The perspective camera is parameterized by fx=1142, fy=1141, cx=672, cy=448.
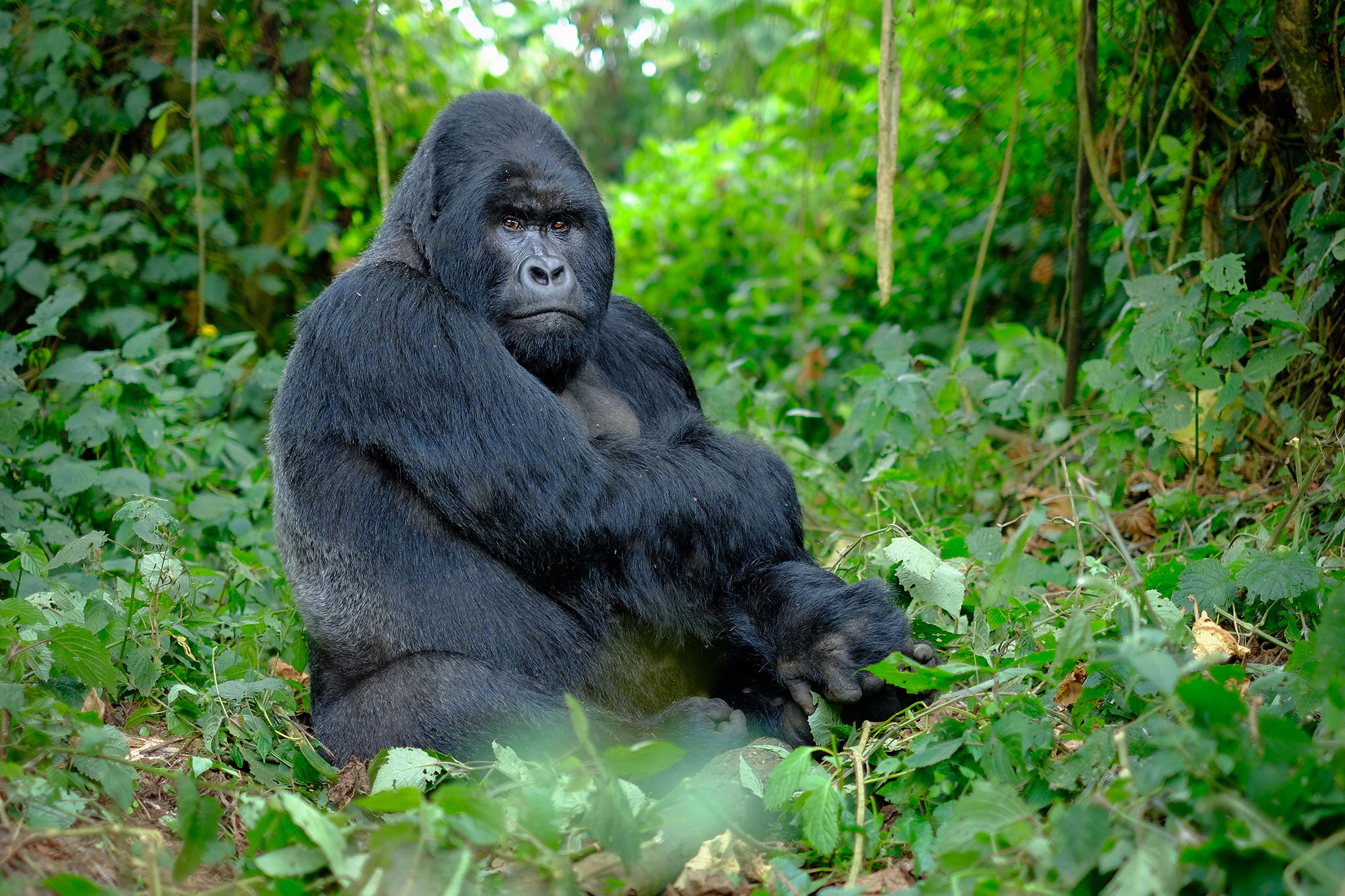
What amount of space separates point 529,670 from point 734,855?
807 mm

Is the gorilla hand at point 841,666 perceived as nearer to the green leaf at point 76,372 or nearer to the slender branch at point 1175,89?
the slender branch at point 1175,89

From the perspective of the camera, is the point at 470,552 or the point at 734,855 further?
the point at 470,552

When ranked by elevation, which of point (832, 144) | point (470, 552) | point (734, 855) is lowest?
point (734, 855)

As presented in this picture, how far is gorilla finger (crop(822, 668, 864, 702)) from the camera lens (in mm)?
2844

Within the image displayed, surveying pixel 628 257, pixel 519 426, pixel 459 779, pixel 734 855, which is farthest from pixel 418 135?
pixel 734 855

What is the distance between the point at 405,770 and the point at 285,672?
5.16 ft

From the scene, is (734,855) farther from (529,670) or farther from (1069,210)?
(1069,210)

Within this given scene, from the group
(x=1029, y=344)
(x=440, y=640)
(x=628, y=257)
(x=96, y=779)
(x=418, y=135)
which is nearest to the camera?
(x=96, y=779)

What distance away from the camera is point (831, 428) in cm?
684

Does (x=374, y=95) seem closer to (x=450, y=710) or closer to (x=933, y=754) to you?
(x=450, y=710)

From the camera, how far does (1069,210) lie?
20.5 feet

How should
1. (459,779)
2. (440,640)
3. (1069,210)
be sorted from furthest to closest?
(1069,210), (440,640), (459,779)

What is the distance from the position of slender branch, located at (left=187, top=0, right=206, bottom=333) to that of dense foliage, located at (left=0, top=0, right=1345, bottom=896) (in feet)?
0.12

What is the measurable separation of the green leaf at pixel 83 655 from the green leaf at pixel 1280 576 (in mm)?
2797
